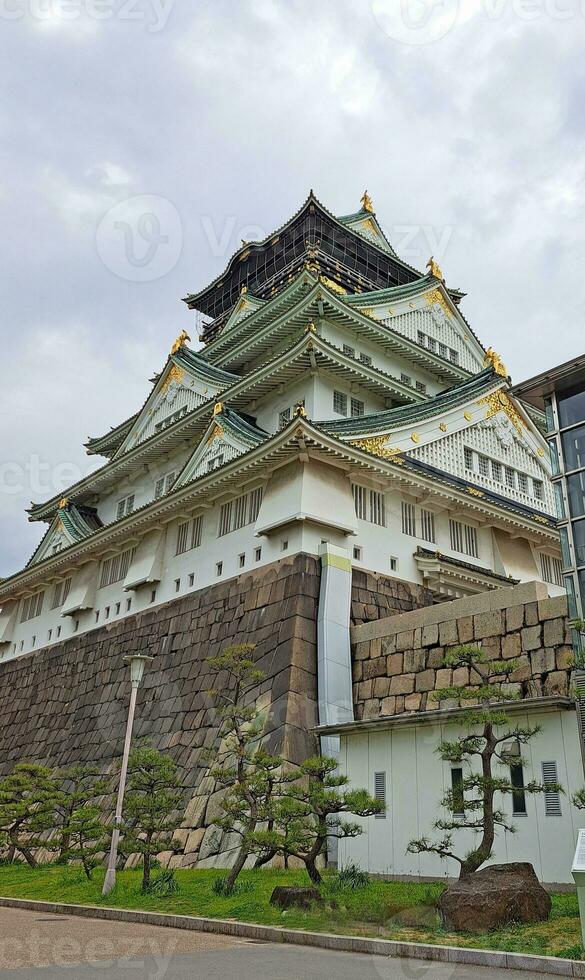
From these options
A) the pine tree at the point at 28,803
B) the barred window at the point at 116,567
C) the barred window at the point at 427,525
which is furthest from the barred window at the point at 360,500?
the pine tree at the point at 28,803

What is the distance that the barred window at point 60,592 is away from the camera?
29.6m

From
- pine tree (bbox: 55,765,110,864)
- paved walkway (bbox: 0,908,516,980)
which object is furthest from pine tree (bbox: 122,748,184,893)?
paved walkway (bbox: 0,908,516,980)

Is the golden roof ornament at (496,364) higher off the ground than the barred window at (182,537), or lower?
higher

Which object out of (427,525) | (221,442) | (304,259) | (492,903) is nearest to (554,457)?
(492,903)

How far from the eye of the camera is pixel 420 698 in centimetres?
1652

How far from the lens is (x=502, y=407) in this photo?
26.1 m

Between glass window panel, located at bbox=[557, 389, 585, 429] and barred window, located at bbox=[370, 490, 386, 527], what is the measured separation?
8840mm

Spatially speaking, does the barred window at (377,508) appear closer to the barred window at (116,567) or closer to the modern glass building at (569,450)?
the modern glass building at (569,450)

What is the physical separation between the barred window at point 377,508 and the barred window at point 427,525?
4.50 ft

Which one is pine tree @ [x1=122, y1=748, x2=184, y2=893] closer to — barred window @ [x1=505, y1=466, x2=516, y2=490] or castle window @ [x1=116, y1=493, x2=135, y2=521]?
barred window @ [x1=505, y1=466, x2=516, y2=490]

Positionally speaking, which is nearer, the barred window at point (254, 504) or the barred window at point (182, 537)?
the barred window at point (254, 504)

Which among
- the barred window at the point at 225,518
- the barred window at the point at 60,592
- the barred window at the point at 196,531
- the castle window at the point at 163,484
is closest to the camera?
the barred window at the point at 225,518

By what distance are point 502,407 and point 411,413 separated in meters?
4.28

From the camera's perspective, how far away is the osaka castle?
20625 mm
